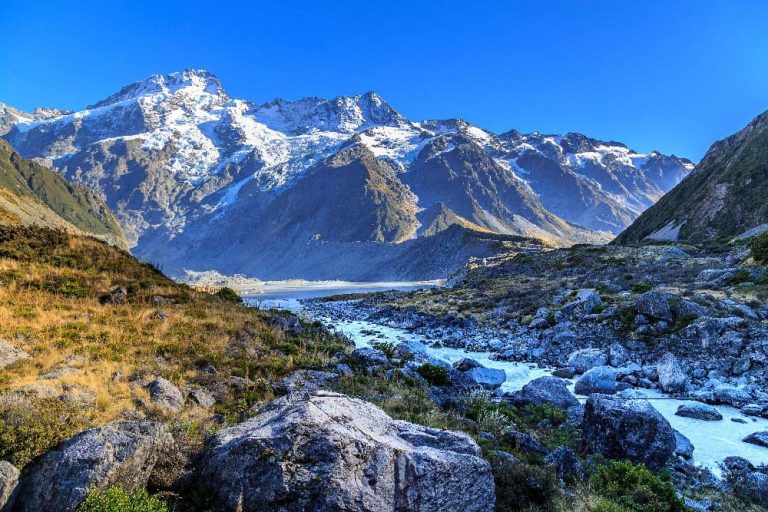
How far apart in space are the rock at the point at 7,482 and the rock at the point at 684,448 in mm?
14757

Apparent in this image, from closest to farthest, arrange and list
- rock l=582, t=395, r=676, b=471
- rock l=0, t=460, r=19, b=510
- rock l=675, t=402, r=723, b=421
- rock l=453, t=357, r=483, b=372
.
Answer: rock l=0, t=460, r=19, b=510, rock l=582, t=395, r=676, b=471, rock l=675, t=402, r=723, b=421, rock l=453, t=357, r=483, b=372

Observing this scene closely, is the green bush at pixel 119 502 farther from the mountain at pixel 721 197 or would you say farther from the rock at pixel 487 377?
the mountain at pixel 721 197

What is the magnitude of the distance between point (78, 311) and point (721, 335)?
93.4 ft

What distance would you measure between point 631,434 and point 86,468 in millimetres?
11939

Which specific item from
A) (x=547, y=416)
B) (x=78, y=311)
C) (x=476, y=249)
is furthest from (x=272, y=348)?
(x=476, y=249)

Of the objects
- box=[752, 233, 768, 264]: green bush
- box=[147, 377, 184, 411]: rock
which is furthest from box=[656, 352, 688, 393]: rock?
box=[752, 233, 768, 264]: green bush

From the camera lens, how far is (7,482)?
5.83 metres

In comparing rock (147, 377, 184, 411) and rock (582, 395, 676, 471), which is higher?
rock (147, 377, 184, 411)

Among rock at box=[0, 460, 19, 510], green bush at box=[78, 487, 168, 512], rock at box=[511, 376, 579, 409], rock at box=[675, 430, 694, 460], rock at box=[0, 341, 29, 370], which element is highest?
rock at box=[0, 341, 29, 370]

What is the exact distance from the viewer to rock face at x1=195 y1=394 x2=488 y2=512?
6176 mm

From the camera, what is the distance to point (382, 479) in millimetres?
6418

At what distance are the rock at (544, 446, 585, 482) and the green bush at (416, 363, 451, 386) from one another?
7756 mm

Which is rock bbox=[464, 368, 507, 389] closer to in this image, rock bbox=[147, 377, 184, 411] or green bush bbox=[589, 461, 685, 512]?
green bush bbox=[589, 461, 685, 512]

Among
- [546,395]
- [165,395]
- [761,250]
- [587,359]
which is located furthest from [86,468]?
[761,250]
